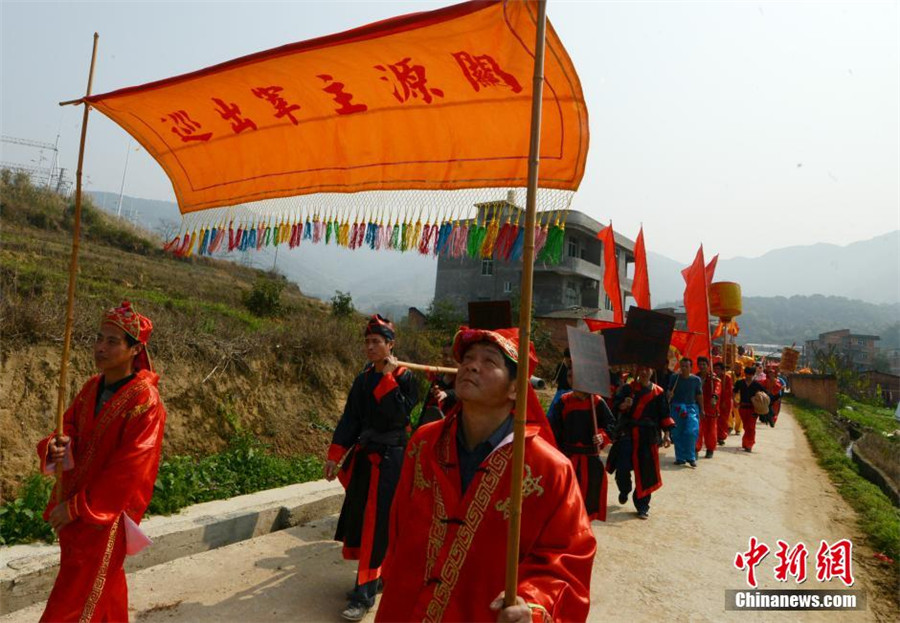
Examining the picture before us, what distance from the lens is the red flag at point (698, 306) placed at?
34.6 ft

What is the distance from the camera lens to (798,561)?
17.3ft

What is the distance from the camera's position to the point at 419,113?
102 inches

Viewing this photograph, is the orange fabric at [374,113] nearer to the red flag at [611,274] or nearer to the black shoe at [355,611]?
the black shoe at [355,611]

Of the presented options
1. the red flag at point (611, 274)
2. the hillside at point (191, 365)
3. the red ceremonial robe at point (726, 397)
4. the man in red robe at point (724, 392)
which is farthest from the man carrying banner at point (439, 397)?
the red ceremonial robe at point (726, 397)

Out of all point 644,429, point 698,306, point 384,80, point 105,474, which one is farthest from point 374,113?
point 698,306

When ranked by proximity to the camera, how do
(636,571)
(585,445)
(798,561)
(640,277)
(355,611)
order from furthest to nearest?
(640,277)
(585,445)
(798,561)
(636,571)
(355,611)

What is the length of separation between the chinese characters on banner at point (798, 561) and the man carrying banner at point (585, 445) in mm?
1331

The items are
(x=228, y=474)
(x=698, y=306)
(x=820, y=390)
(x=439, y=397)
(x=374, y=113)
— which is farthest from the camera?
(x=820, y=390)

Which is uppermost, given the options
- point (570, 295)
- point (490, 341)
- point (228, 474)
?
point (570, 295)

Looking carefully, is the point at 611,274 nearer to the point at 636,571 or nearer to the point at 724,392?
the point at 636,571

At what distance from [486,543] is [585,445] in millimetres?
3891

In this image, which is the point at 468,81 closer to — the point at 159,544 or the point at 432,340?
the point at 159,544

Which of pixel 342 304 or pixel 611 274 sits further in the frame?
pixel 342 304

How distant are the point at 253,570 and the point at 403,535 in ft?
8.85
